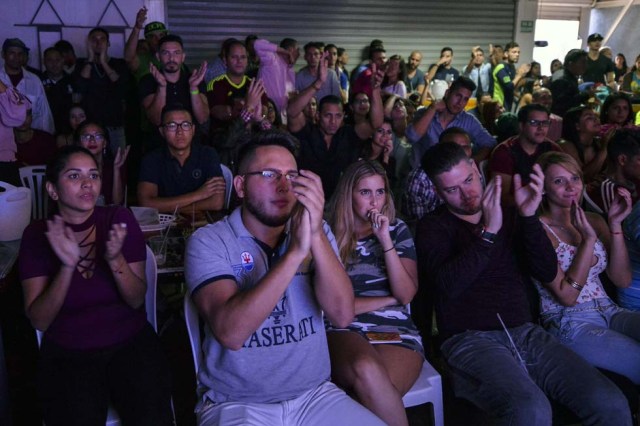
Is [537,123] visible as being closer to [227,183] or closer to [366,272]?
[227,183]

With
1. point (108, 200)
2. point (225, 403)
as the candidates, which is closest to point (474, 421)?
point (225, 403)

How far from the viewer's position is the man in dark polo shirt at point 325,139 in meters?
5.04

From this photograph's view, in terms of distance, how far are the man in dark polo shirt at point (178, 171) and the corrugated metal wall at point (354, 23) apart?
5181 millimetres

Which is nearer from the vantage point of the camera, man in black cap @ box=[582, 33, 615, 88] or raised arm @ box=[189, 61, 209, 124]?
raised arm @ box=[189, 61, 209, 124]

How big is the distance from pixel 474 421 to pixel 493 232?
43.0 inches

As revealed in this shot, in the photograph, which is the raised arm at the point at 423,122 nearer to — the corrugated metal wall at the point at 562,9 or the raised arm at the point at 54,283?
the raised arm at the point at 54,283

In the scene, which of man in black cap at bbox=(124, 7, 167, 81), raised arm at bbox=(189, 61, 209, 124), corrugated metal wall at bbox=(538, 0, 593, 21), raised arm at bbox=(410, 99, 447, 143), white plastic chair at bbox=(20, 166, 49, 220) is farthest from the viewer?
corrugated metal wall at bbox=(538, 0, 593, 21)

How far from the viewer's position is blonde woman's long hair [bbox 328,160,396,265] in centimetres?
286

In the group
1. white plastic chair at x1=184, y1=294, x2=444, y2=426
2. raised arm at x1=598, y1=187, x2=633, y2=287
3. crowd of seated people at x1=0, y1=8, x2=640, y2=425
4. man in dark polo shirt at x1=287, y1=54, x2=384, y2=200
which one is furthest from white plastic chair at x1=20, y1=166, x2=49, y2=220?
raised arm at x1=598, y1=187, x2=633, y2=287

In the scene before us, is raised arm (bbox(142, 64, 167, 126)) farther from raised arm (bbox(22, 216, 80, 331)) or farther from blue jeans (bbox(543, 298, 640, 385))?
blue jeans (bbox(543, 298, 640, 385))

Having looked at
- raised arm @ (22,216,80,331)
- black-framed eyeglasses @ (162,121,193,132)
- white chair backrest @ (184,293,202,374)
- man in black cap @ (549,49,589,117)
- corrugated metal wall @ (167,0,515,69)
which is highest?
corrugated metal wall @ (167,0,515,69)

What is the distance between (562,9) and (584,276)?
44.1 feet

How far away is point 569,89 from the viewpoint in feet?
23.9

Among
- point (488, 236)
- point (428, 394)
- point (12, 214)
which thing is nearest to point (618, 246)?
point (488, 236)
